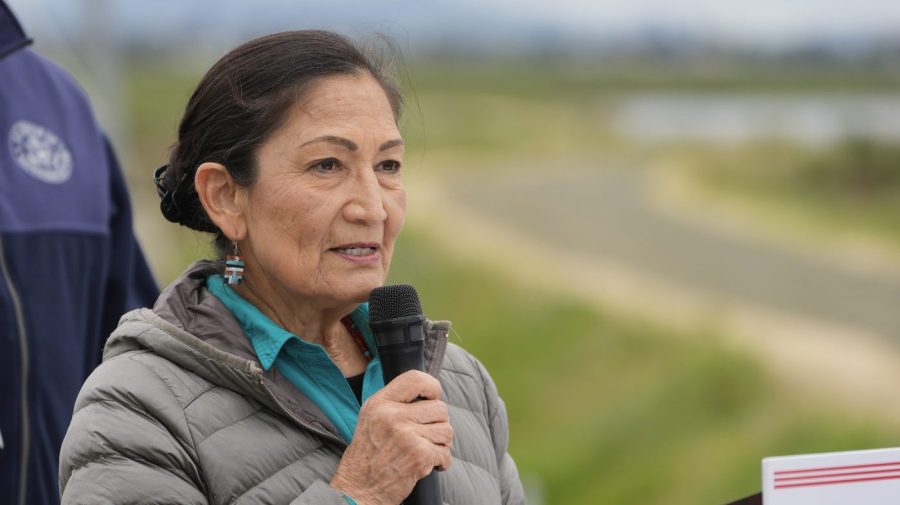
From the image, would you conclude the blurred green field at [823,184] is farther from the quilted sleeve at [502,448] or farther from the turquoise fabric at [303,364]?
the turquoise fabric at [303,364]

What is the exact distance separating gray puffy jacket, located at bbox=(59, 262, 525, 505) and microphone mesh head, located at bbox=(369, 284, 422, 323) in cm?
19

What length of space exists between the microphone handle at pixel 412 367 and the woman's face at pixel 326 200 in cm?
16

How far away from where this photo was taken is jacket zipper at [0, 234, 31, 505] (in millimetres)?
3102

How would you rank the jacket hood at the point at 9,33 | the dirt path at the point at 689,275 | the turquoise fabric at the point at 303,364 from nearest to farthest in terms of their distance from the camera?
1. the turquoise fabric at the point at 303,364
2. the jacket hood at the point at 9,33
3. the dirt path at the point at 689,275

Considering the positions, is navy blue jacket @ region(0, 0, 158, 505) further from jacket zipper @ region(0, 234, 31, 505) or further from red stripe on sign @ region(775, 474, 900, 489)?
red stripe on sign @ region(775, 474, 900, 489)

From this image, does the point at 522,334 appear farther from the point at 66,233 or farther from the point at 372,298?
the point at 372,298

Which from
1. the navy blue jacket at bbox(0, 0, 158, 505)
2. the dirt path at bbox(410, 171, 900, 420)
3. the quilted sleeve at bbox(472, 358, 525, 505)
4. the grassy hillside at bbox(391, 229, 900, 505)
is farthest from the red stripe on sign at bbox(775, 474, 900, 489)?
the dirt path at bbox(410, 171, 900, 420)

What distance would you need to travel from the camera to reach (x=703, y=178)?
2477 centimetres

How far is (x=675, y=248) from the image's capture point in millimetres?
18891

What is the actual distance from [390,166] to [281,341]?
350 mm

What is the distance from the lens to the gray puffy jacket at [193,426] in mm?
2125

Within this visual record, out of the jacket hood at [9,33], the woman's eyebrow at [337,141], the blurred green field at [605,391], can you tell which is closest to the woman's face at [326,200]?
the woman's eyebrow at [337,141]

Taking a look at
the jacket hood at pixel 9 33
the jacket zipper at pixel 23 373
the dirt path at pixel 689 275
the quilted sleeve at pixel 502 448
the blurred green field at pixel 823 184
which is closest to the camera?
the quilted sleeve at pixel 502 448

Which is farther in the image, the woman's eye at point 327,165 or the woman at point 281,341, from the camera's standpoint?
the woman's eye at point 327,165
